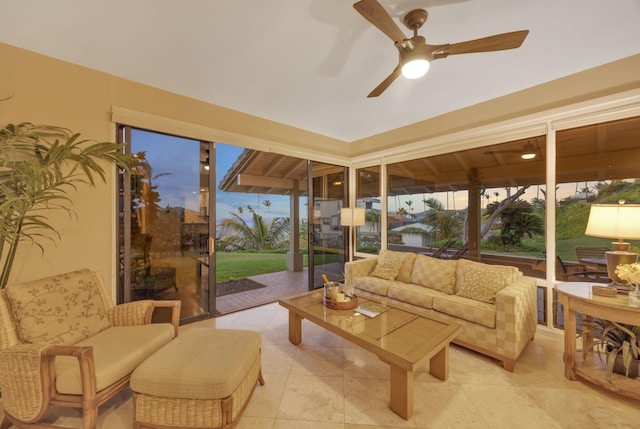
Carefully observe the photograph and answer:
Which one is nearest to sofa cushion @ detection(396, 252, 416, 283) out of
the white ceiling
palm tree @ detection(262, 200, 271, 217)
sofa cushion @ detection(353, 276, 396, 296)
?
sofa cushion @ detection(353, 276, 396, 296)

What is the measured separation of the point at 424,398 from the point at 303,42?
3.00 m

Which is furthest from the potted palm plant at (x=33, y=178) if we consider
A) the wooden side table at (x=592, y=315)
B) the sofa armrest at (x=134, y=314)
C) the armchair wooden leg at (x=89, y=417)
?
the wooden side table at (x=592, y=315)

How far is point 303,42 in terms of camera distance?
2172 mm

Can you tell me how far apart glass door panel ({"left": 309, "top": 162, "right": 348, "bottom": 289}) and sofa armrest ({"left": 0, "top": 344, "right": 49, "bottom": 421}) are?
3.41m

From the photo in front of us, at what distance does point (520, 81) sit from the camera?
2809 millimetres

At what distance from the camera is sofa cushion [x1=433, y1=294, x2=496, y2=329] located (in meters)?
2.35

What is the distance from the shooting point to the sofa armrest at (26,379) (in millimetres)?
1481

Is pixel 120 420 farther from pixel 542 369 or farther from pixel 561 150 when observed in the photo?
pixel 561 150

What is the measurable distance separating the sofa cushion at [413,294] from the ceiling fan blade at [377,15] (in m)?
2.51

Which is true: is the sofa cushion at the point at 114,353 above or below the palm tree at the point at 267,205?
below

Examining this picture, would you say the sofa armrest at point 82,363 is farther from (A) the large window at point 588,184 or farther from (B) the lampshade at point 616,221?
(A) the large window at point 588,184

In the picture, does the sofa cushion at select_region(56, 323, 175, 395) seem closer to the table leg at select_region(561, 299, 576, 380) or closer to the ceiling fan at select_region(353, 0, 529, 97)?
the ceiling fan at select_region(353, 0, 529, 97)

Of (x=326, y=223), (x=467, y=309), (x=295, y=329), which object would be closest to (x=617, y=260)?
(x=467, y=309)

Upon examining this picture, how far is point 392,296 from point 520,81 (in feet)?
9.31
